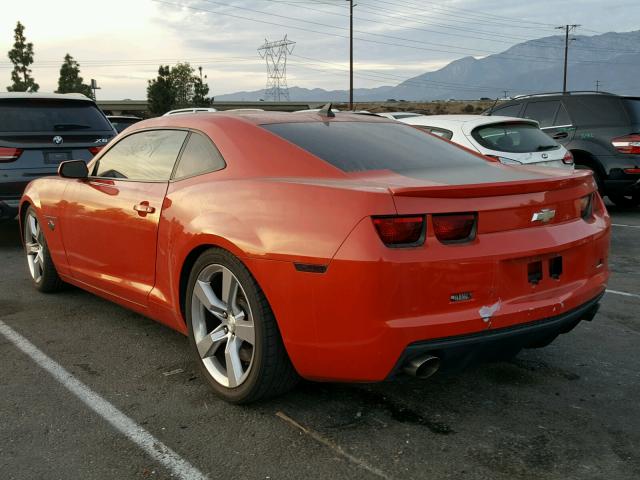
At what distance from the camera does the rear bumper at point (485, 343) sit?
98.9 inches

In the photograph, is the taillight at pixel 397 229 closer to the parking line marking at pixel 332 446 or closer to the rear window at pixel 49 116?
the parking line marking at pixel 332 446

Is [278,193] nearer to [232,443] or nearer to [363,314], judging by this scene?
[363,314]

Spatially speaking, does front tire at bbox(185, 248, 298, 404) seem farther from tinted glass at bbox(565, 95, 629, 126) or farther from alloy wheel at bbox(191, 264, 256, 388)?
tinted glass at bbox(565, 95, 629, 126)

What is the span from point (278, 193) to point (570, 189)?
4.65 ft

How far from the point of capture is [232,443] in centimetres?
273

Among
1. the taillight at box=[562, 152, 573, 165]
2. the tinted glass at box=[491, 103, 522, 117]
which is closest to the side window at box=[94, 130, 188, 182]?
the taillight at box=[562, 152, 573, 165]

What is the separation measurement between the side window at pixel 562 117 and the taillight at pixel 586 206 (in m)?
7.33

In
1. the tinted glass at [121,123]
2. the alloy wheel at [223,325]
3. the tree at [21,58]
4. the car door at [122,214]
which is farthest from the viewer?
the tree at [21,58]

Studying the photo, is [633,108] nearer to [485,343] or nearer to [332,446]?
[485,343]

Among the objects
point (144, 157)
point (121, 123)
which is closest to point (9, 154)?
point (144, 157)

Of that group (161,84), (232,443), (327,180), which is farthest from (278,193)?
(161,84)

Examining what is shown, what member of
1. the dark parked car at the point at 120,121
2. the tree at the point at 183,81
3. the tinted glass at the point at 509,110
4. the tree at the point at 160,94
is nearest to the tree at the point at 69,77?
the tree at the point at 160,94

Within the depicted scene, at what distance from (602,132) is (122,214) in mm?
7955

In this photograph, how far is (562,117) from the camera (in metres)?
10.0
